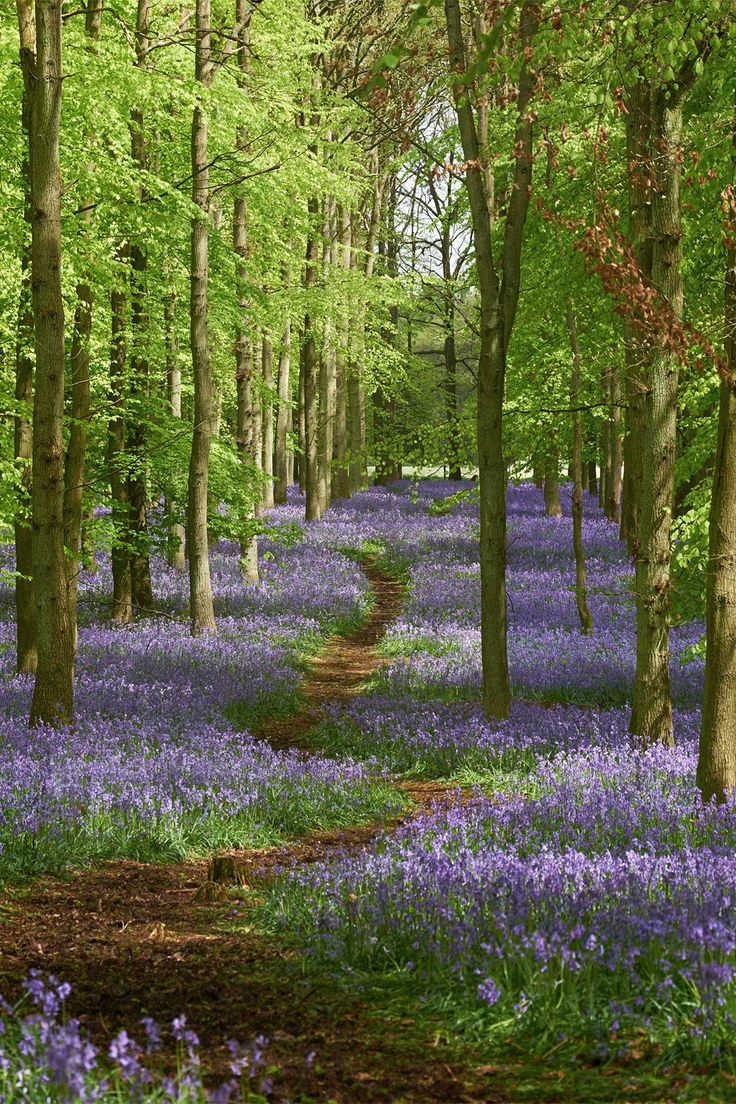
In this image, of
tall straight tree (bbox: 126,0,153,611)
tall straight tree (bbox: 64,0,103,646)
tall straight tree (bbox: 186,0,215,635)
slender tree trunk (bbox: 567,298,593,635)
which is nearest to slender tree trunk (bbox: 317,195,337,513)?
tall straight tree (bbox: 126,0,153,611)

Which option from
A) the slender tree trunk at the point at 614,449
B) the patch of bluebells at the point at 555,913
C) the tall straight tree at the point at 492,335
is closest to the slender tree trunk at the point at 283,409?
the slender tree trunk at the point at 614,449

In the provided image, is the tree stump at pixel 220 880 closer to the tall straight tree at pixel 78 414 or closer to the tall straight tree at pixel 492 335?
the tall straight tree at pixel 492 335

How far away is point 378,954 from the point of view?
16.2 ft

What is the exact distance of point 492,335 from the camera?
10.5 meters

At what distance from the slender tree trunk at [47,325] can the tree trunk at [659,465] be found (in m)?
4.90

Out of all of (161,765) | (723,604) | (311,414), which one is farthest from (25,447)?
(311,414)

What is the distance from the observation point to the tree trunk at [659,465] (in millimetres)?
8203

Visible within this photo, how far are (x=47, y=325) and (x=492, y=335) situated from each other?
14.4 feet

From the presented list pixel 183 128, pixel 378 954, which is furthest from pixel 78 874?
pixel 183 128

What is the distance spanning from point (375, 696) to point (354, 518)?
22.2 metres

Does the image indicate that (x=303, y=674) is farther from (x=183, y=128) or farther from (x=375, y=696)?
(x=183, y=128)

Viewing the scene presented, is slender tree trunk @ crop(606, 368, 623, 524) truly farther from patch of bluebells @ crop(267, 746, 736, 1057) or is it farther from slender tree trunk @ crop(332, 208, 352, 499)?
patch of bluebells @ crop(267, 746, 736, 1057)

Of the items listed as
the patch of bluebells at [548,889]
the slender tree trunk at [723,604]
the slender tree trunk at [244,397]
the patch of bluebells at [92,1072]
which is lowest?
the patch of bluebells at [548,889]

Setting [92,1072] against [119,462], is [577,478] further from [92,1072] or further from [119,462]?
[92,1072]
